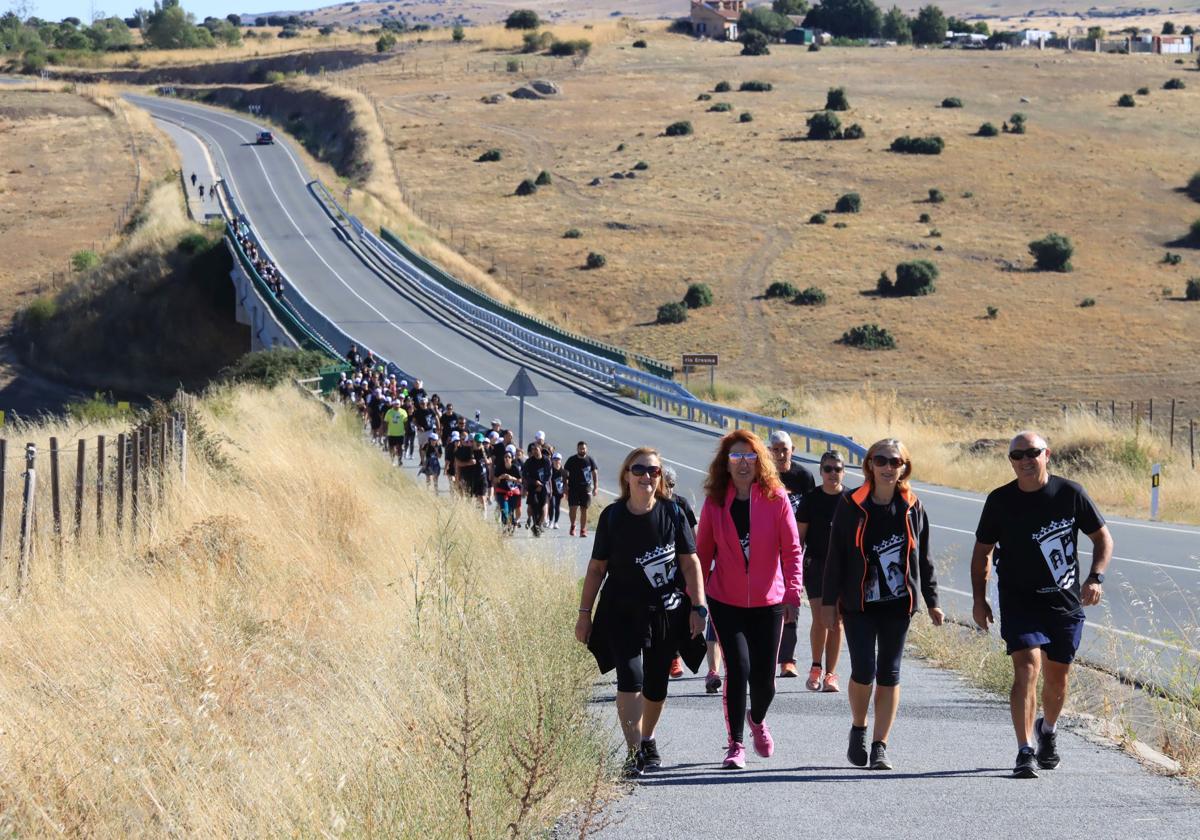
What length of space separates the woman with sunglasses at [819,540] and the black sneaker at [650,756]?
2617mm

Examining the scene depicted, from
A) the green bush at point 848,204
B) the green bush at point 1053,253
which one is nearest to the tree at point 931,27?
the green bush at point 848,204

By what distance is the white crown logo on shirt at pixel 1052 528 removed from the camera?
7.67m

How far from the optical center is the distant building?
164 metres

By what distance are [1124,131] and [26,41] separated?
11898cm

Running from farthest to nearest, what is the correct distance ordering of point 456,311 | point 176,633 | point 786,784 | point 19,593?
point 456,311
point 19,593
point 176,633
point 786,784

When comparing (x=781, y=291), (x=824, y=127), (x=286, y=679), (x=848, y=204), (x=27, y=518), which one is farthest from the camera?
(x=824, y=127)

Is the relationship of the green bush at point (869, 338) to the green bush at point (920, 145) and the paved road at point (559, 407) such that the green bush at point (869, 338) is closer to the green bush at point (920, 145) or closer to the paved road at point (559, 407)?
the paved road at point (559, 407)

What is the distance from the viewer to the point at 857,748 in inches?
303

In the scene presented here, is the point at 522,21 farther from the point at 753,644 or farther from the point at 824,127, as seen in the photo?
the point at 753,644

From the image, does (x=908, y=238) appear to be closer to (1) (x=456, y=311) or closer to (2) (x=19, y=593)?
(1) (x=456, y=311)

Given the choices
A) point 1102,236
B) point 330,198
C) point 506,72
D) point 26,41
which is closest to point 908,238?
point 1102,236

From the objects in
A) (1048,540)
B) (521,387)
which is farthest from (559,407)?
(1048,540)

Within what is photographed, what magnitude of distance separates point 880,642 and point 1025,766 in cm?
95

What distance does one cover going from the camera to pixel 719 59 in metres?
140
